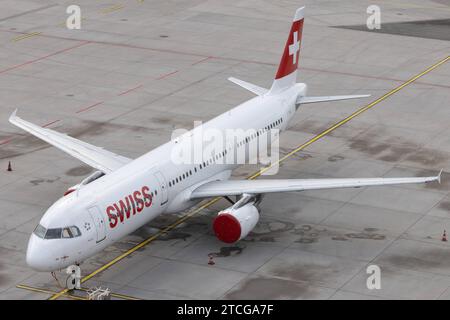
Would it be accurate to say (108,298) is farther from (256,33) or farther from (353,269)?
(256,33)

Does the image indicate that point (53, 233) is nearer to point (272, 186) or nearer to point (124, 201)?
point (124, 201)

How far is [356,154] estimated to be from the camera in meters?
64.6

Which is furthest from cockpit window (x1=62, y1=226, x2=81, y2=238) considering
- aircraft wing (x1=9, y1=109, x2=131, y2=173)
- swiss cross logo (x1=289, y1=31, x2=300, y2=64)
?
swiss cross logo (x1=289, y1=31, x2=300, y2=64)

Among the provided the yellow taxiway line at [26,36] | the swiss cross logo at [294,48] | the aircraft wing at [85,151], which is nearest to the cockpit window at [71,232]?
the aircraft wing at [85,151]

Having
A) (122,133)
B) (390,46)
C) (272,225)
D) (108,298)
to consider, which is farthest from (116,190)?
(390,46)

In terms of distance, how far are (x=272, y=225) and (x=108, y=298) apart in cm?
1186

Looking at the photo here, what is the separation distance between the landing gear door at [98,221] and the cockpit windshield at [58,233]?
42.5 inches

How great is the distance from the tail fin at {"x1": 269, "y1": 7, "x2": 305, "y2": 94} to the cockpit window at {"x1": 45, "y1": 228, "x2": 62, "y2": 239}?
66.9 feet

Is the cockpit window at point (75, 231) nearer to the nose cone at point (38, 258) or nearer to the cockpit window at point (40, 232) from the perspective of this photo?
the cockpit window at point (40, 232)

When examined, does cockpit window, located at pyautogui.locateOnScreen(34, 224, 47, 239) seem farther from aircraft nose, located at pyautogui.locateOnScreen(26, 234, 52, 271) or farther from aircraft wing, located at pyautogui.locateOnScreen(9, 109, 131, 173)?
aircraft wing, located at pyautogui.locateOnScreen(9, 109, 131, 173)

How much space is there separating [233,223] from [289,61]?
1579cm

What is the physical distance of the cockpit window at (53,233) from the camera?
146 feet

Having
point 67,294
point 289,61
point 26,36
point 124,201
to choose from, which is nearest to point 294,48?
point 289,61

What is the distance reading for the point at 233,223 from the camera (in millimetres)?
49250
